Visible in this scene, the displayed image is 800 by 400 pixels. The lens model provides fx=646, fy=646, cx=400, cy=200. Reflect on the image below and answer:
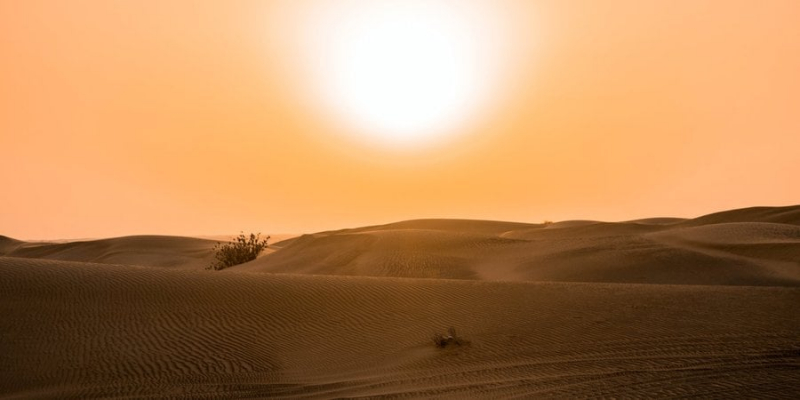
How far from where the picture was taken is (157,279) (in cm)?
851

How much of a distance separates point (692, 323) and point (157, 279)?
6.44 metres

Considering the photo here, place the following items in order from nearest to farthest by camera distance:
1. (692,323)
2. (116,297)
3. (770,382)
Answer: (770,382)
(692,323)
(116,297)

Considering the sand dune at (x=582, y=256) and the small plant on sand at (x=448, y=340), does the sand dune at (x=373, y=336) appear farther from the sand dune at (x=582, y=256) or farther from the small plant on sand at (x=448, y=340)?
the sand dune at (x=582, y=256)

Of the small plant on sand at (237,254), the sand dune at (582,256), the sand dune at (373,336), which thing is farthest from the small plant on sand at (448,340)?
the small plant on sand at (237,254)

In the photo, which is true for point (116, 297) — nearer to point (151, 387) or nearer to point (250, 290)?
point (250, 290)

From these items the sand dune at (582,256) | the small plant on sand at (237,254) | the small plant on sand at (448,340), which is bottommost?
the small plant on sand at (448,340)

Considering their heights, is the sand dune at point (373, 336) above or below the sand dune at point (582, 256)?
below

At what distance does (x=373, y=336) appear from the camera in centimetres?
668

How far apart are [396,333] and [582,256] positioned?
7202 mm

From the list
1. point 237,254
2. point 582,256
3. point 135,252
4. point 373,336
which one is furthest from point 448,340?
point 135,252

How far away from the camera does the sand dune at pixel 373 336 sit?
4742 mm

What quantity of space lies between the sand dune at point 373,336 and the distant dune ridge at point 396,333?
0.02 m

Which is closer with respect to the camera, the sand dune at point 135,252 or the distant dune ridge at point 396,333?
the distant dune ridge at point 396,333

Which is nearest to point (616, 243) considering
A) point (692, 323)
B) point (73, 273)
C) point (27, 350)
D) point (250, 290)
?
point (692, 323)
